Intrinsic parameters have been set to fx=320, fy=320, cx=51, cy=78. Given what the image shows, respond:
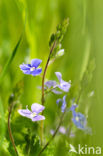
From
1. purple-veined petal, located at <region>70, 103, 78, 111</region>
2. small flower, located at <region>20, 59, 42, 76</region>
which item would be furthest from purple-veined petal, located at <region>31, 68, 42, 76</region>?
purple-veined petal, located at <region>70, 103, 78, 111</region>

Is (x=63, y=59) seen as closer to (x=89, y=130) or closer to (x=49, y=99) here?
(x=49, y=99)

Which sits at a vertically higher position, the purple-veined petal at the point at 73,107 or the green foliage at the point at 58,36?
the green foliage at the point at 58,36

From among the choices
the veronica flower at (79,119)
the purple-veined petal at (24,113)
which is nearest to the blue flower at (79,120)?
the veronica flower at (79,119)

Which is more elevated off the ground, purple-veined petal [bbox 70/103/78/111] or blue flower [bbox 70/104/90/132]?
purple-veined petal [bbox 70/103/78/111]

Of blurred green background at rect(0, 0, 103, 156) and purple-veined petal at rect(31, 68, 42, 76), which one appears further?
blurred green background at rect(0, 0, 103, 156)

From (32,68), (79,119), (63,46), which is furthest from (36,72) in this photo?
(63,46)

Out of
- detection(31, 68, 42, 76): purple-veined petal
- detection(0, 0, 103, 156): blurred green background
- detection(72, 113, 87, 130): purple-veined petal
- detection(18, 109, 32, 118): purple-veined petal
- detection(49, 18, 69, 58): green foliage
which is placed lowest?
detection(18, 109, 32, 118): purple-veined petal

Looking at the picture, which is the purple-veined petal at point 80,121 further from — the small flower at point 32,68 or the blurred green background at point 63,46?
the small flower at point 32,68

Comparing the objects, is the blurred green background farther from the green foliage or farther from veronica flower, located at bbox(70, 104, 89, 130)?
the green foliage
